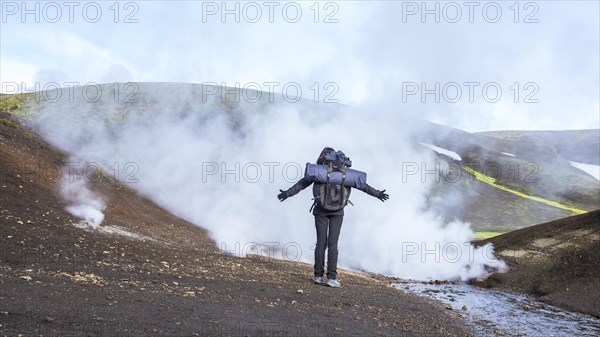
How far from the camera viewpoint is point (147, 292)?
276 inches

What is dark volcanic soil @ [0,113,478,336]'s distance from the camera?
5586 mm

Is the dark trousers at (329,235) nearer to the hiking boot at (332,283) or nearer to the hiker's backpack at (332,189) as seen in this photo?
the hiking boot at (332,283)

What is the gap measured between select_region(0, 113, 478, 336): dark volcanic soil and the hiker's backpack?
5.10 ft

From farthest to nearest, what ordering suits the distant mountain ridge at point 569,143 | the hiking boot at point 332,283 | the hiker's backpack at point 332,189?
the distant mountain ridge at point 569,143, the hiking boot at point 332,283, the hiker's backpack at point 332,189

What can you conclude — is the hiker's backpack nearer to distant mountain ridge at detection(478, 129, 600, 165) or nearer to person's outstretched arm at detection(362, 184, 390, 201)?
person's outstretched arm at detection(362, 184, 390, 201)

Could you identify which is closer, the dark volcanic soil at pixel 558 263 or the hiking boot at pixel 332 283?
the hiking boot at pixel 332 283

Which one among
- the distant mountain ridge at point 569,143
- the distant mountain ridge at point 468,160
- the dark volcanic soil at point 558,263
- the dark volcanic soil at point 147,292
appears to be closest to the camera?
the dark volcanic soil at point 147,292

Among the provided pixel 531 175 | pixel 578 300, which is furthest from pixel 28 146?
pixel 531 175

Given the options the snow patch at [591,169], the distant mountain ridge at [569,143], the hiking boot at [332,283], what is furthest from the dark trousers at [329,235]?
the distant mountain ridge at [569,143]

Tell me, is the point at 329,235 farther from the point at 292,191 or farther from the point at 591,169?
the point at 591,169

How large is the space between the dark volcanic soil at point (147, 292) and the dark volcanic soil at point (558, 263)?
498 cm

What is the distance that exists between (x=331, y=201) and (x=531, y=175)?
250ft

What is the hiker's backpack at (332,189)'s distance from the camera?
9547 mm

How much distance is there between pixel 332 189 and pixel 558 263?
1067 centimetres
